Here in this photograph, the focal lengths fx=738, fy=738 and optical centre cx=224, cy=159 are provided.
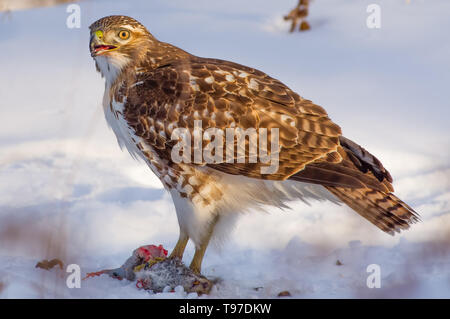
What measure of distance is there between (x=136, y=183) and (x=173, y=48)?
176 centimetres

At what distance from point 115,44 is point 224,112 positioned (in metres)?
0.97

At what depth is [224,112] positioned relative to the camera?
16.4 ft

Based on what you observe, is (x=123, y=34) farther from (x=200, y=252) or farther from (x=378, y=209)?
(x=378, y=209)

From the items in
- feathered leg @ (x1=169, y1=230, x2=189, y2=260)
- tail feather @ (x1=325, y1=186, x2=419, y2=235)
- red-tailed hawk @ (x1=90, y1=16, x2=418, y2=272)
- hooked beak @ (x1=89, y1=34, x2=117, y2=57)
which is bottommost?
feathered leg @ (x1=169, y1=230, x2=189, y2=260)

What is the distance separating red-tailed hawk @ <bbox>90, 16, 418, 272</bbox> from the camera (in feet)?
16.3

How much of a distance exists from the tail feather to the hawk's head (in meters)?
1.71

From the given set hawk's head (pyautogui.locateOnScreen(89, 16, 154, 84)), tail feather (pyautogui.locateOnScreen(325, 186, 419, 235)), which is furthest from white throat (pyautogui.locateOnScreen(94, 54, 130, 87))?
tail feather (pyautogui.locateOnScreen(325, 186, 419, 235))

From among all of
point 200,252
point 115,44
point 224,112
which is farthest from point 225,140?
point 115,44

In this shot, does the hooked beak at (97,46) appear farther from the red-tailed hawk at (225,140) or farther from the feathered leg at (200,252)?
the feathered leg at (200,252)

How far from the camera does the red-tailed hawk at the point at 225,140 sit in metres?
4.98

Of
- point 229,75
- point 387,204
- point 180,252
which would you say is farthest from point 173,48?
point 387,204

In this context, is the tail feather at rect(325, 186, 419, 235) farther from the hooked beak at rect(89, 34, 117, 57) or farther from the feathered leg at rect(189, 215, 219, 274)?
the hooked beak at rect(89, 34, 117, 57)

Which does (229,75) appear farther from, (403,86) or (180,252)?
(403,86)

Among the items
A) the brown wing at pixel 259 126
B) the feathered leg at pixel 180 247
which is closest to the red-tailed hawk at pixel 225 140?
the brown wing at pixel 259 126
